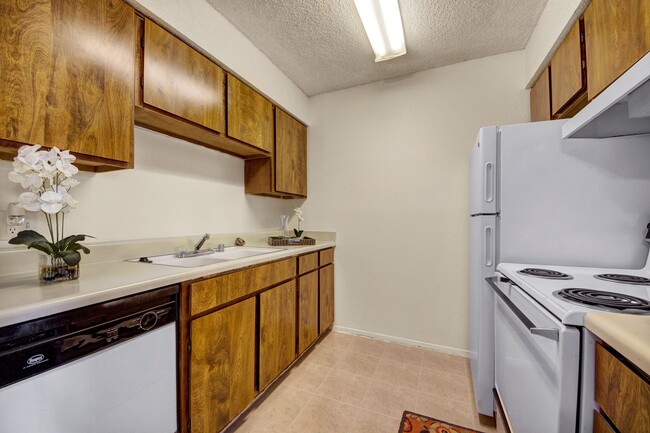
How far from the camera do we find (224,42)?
5.60 ft

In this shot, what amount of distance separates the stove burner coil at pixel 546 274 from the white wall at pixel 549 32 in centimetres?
130

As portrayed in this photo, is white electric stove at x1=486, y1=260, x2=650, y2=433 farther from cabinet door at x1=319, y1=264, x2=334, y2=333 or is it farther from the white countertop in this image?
cabinet door at x1=319, y1=264, x2=334, y2=333

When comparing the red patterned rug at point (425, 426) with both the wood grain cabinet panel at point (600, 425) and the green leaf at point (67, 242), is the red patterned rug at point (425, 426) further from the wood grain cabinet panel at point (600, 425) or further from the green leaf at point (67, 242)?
the green leaf at point (67, 242)

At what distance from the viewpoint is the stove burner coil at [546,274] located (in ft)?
3.46

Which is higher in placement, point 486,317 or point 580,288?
point 580,288

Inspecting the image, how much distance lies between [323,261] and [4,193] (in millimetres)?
1957

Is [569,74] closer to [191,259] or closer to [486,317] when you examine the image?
[486,317]

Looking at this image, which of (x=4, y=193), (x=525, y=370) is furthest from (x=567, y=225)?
(x=4, y=193)

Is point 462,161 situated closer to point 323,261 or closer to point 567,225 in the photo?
point 567,225

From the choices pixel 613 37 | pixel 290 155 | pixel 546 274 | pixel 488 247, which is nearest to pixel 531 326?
pixel 546 274

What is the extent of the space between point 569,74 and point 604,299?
1295 mm

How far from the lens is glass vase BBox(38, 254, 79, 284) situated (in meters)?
0.92

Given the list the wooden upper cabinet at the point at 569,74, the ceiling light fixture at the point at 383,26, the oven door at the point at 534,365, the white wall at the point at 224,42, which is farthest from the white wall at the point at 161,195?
the wooden upper cabinet at the point at 569,74

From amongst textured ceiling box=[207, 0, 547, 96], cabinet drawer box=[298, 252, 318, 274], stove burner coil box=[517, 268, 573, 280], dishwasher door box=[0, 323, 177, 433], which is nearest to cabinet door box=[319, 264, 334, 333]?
cabinet drawer box=[298, 252, 318, 274]
